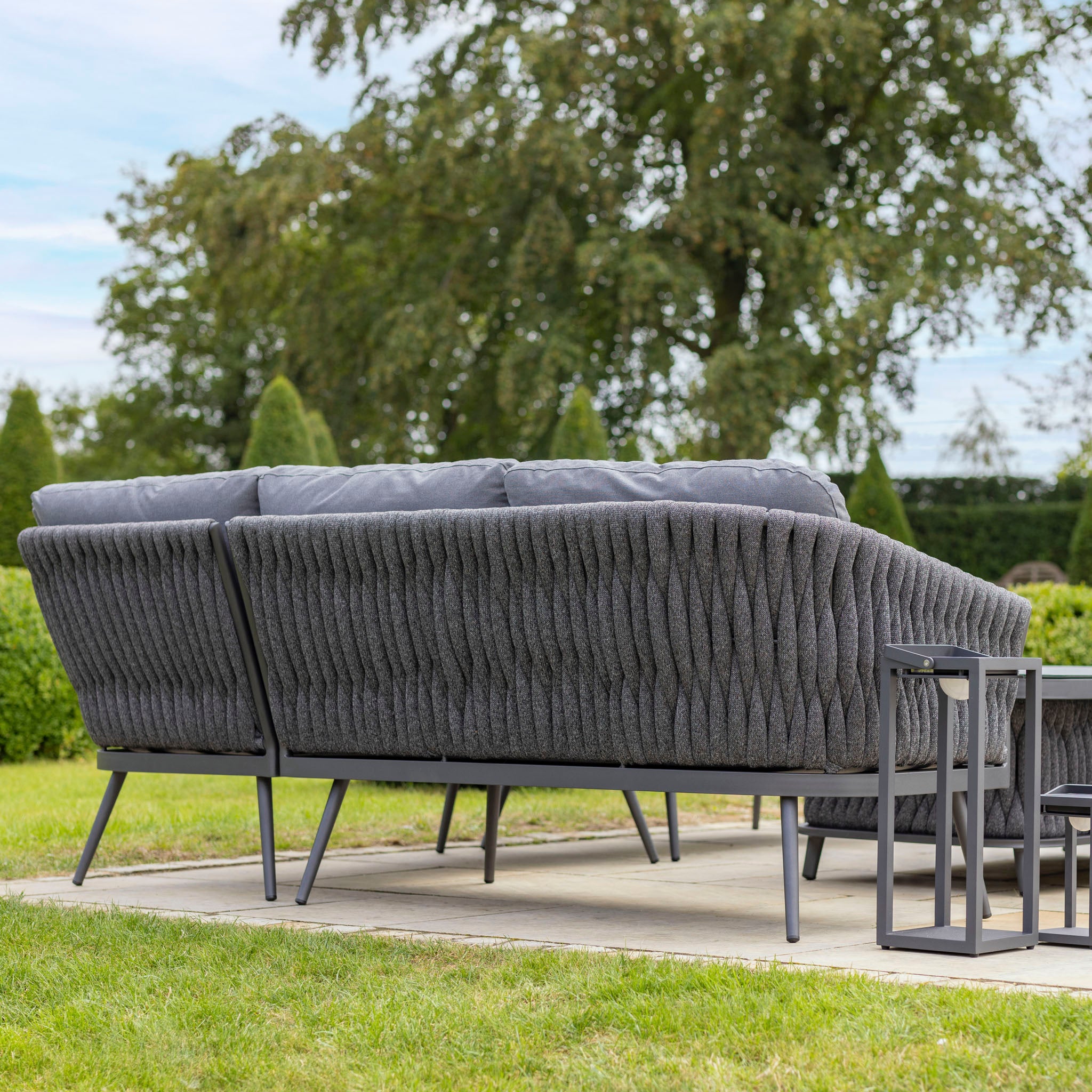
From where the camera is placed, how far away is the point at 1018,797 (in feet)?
13.2

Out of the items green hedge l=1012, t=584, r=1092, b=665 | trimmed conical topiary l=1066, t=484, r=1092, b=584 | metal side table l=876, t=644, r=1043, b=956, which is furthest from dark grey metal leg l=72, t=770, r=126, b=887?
trimmed conical topiary l=1066, t=484, r=1092, b=584

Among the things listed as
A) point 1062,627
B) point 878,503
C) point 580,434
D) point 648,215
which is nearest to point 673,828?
point 1062,627

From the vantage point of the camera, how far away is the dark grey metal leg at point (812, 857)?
14.9ft

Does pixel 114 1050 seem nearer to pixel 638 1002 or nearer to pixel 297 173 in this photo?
pixel 638 1002

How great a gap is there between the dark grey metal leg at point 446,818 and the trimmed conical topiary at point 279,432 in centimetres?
691

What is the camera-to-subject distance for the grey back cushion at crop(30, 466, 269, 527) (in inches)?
159

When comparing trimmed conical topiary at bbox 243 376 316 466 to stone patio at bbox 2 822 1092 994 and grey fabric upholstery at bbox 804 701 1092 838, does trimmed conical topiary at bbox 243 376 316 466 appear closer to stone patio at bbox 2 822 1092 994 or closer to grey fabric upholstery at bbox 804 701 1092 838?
stone patio at bbox 2 822 1092 994

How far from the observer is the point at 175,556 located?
3994mm

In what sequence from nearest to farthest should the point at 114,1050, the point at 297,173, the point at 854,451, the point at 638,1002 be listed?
the point at 114,1050 < the point at 638,1002 < the point at 297,173 < the point at 854,451

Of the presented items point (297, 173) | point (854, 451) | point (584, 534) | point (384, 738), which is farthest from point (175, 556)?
point (854, 451)

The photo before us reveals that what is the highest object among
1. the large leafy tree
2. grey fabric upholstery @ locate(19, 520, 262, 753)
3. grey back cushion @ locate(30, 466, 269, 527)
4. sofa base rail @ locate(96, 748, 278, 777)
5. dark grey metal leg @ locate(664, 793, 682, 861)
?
the large leafy tree

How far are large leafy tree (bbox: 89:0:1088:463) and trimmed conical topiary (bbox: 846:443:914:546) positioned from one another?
1.49 m

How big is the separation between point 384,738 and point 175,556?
786mm

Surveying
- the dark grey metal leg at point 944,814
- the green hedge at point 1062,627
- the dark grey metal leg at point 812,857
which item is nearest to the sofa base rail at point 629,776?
the dark grey metal leg at point 944,814
